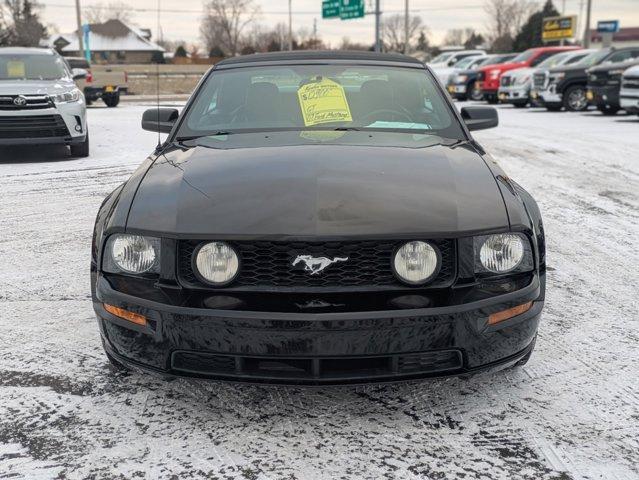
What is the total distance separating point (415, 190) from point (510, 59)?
25249mm

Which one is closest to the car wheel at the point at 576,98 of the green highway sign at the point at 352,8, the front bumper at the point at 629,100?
the front bumper at the point at 629,100

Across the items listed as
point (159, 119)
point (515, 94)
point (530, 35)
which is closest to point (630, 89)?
point (515, 94)

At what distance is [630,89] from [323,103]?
13.0 m

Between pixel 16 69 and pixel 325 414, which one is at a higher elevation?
pixel 16 69

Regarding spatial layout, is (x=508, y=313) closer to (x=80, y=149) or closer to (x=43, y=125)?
(x=43, y=125)

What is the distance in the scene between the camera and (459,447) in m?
2.43

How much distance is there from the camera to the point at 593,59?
17906 millimetres

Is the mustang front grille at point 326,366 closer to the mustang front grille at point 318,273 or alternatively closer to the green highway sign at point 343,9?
the mustang front grille at point 318,273

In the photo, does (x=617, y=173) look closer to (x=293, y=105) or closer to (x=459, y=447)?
(x=293, y=105)

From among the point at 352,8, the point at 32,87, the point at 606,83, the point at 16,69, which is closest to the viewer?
the point at 32,87

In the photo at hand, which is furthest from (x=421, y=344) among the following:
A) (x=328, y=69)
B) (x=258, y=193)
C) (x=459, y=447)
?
(x=328, y=69)

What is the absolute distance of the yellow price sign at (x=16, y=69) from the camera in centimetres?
1032

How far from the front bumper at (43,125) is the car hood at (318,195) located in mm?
7291

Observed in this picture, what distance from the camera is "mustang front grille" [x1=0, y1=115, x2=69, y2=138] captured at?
9555mm
